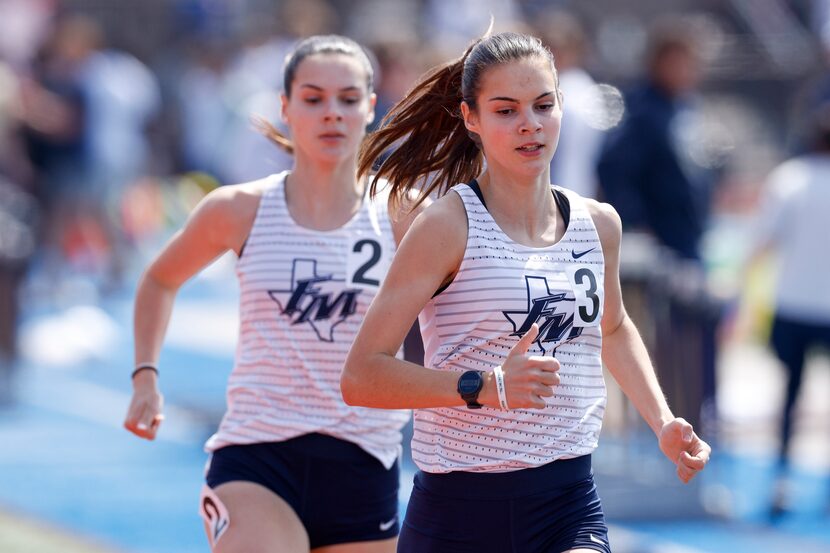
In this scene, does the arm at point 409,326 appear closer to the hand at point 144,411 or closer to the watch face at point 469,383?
the watch face at point 469,383

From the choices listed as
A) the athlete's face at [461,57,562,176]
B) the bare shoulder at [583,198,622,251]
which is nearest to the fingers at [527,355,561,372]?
the athlete's face at [461,57,562,176]

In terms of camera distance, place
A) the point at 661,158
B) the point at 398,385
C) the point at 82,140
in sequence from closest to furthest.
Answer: the point at 398,385 < the point at 661,158 < the point at 82,140

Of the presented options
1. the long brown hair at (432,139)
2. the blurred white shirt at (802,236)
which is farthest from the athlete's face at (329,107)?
the blurred white shirt at (802,236)

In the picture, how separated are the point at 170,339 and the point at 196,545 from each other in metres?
8.44

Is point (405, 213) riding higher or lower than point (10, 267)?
lower

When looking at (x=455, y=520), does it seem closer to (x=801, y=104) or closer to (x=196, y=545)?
(x=196, y=545)

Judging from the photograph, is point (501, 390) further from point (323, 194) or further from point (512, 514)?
point (323, 194)

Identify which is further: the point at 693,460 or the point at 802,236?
the point at 802,236

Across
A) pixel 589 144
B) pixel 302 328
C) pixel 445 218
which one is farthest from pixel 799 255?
pixel 445 218

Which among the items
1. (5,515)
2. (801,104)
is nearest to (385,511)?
(5,515)

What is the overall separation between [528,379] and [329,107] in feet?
5.82

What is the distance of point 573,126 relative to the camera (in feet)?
33.1

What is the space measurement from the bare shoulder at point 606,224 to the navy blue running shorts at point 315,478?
1.13 metres

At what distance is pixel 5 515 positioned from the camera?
8.95 m
